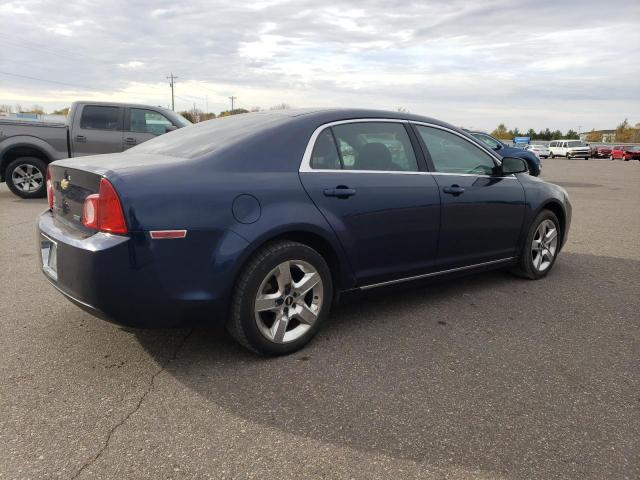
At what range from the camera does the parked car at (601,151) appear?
47.8 meters

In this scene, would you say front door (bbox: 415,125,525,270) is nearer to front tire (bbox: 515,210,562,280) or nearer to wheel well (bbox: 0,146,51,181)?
front tire (bbox: 515,210,562,280)

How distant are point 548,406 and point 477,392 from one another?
0.35 meters

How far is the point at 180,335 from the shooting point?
3549 millimetres

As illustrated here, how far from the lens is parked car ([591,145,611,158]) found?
47.8 metres

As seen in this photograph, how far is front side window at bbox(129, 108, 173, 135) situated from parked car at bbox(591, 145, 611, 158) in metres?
47.3

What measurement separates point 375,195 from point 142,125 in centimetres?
814

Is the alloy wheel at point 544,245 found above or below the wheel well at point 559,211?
below

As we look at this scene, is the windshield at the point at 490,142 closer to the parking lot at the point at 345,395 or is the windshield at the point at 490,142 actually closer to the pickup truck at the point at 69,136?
the pickup truck at the point at 69,136

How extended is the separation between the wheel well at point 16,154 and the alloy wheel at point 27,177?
0.17m

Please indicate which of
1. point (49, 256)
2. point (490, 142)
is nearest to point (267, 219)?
point (49, 256)

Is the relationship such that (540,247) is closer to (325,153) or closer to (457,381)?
(457,381)

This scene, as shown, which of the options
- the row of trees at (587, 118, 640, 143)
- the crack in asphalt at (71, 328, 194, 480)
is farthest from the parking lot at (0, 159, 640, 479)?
the row of trees at (587, 118, 640, 143)

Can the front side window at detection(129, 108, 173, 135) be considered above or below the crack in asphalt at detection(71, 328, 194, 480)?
above

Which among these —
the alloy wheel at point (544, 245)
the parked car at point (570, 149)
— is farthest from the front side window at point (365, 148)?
the parked car at point (570, 149)
